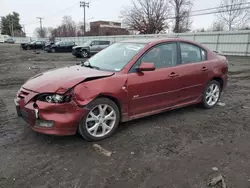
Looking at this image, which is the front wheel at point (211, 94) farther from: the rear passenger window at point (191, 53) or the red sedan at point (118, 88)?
the rear passenger window at point (191, 53)

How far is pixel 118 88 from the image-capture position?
11.2 feet

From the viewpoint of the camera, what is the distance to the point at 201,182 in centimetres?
245

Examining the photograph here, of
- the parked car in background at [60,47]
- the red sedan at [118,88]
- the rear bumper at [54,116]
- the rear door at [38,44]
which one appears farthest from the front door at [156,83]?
the rear door at [38,44]

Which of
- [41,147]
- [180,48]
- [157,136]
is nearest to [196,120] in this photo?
[157,136]

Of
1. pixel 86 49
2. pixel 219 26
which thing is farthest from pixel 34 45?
pixel 219 26

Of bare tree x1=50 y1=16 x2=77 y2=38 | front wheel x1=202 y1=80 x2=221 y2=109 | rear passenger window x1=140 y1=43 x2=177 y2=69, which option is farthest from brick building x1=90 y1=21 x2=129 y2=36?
rear passenger window x1=140 y1=43 x2=177 y2=69

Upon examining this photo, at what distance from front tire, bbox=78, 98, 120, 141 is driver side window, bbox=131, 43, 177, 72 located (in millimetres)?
852

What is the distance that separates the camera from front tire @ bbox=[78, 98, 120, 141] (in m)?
3.25

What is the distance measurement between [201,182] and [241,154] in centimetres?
99

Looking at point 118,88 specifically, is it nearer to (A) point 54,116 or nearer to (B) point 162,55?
(A) point 54,116

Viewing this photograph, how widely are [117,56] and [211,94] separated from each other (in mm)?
2452

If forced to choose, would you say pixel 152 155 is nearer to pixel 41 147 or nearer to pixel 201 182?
pixel 201 182

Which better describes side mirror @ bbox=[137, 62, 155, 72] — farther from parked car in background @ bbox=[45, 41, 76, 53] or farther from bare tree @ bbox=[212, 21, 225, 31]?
bare tree @ bbox=[212, 21, 225, 31]

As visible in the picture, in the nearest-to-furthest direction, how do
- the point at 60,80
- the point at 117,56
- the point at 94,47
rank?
the point at 60,80 → the point at 117,56 → the point at 94,47
